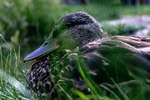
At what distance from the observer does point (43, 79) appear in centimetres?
161

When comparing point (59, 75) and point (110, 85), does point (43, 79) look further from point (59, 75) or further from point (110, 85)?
point (110, 85)

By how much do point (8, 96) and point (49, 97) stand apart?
0.28 metres

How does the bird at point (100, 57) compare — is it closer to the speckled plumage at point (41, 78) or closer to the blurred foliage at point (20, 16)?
the speckled plumage at point (41, 78)

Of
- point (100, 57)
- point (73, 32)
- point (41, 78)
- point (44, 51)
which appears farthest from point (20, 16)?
point (100, 57)

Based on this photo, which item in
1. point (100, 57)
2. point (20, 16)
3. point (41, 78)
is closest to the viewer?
point (100, 57)

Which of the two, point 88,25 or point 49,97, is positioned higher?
point 88,25

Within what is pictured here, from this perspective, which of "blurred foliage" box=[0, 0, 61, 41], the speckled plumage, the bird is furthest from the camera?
"blurred foliage" box=[0, 0, 61, 41]

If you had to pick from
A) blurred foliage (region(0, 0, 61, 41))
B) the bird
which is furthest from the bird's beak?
blurred foliage (region(0, 0, 61, 41))

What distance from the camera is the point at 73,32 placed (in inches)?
80.4

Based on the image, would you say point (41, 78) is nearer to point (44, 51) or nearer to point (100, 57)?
point (44, 51)

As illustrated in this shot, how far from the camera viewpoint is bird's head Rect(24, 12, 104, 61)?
6.40ft

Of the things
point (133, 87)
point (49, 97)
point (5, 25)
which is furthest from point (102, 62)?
point (5, 25)

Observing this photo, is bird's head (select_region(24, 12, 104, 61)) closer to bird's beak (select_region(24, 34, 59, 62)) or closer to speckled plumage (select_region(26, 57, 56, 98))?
bird's beak (select_region(24, 34, 59, 62))

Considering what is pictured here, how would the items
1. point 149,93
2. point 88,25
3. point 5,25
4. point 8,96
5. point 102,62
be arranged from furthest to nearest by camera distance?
point 5,25 → point 88,25 → point 8,96 → point 102,62 → point 149,93
